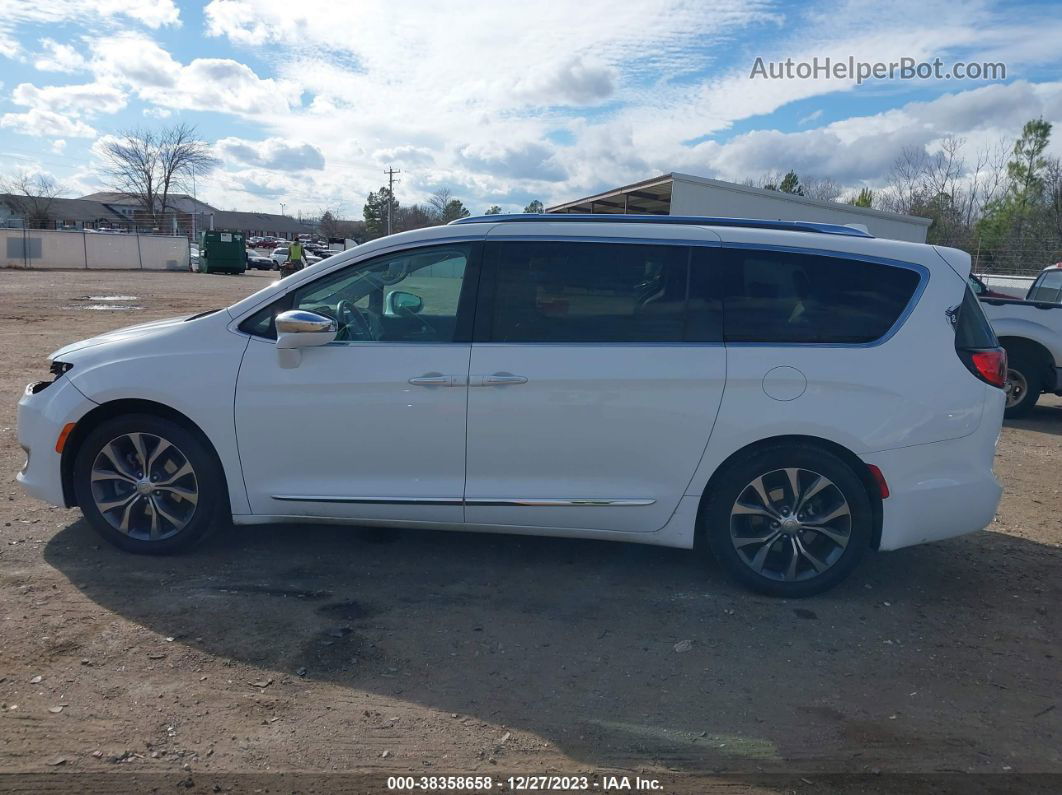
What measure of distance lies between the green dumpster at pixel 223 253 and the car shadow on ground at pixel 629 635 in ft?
155

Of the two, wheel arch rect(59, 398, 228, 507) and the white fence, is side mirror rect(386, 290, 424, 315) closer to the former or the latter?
wheel arch rect(59, 398, 228, 507)

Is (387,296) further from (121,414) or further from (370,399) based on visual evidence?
(121,414)

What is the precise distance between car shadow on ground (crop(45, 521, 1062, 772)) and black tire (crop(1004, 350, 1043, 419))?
5.12m

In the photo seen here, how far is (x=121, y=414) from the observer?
4535 millimetres

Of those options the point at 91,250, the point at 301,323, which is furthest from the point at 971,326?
the point at 91,250

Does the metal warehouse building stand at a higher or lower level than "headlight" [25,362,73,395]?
higher

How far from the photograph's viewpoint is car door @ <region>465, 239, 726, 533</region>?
419 cm

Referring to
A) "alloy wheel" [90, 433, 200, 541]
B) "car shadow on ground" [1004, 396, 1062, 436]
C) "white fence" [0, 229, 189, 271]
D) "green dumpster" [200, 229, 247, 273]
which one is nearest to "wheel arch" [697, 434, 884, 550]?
"alloy wheel" [90, 433, 200, 541]

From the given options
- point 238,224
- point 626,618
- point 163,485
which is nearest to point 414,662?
point 626,618

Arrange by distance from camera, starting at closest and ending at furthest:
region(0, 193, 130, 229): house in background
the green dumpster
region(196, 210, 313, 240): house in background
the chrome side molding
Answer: the chrome side molding
the green dumpster
region(0, 193, 130, 229): house in background
region(196, 210, 313, 240): house in background

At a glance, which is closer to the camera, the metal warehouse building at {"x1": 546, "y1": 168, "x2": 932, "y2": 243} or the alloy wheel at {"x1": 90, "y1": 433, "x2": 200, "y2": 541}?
the alloy wheel at {"x1": 90, "y1": 433, "x2": 200, "y2": 541}

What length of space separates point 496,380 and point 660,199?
17858 mm

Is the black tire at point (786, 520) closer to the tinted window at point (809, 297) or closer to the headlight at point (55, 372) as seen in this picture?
the tinted window at point (809, 297)

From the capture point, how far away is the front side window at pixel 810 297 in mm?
4254
